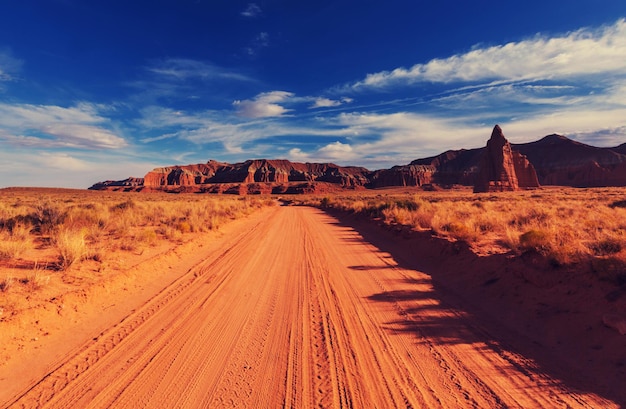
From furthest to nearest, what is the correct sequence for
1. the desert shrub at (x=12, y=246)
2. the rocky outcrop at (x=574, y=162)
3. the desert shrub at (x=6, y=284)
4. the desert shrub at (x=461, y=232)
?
the rocky outcrop at (x=574, y=162), the desert shrub at (x=461, y=232), the desert shrub at (x=12, y=246), the desert shrub at (x=6, y=284)

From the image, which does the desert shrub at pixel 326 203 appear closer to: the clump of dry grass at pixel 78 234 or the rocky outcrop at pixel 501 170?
the clump of dry grass at pixel 78 234

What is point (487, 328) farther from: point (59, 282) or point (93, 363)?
point (59, 282)

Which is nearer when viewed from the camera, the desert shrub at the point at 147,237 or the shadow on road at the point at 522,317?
the shadow on road at the point at 522,317

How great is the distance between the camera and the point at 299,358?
443cm

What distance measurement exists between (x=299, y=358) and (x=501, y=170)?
8187 centimetres

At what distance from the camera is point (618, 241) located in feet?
24.5

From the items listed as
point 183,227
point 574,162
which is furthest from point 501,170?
point 183,227

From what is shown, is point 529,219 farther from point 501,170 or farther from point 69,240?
point 501,170

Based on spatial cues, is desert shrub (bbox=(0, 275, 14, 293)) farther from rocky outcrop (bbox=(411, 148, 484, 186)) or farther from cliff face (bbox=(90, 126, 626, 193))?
rocky outcrop (bbox=(411, 148, 484, 186))

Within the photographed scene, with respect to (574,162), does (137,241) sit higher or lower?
lower

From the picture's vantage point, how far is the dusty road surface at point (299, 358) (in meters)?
3.58

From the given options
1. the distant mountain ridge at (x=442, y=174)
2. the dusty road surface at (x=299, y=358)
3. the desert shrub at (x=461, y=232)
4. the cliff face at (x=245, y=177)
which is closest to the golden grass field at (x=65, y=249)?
the dusty road surface at (x=299, y=358)

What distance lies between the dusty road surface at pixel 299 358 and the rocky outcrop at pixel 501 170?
245 feet

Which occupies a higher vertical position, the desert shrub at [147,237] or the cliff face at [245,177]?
the cliff face at [245,177]
